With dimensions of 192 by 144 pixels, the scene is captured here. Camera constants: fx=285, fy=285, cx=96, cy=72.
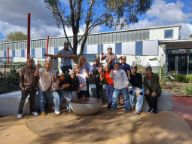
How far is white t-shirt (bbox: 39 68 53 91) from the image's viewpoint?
25.8 feet

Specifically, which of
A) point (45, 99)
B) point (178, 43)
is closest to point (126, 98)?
point (45, 99)

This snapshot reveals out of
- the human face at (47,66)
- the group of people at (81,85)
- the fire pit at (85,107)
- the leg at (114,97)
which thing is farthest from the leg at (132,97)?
the human face at (47,66)

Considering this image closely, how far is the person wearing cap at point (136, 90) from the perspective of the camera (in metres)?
7.62

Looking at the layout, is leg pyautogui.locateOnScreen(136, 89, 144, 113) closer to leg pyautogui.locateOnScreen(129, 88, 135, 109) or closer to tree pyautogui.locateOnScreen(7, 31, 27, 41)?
leg pyautogui.locateOnScreen(129, 88, 135, 109)

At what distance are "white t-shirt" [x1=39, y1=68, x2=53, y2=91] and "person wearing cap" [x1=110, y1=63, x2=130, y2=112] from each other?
5.66 ft

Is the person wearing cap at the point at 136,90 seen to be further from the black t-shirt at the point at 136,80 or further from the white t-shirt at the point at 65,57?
the white t-shirt at the point at 65,57

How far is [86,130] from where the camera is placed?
21.3 feet

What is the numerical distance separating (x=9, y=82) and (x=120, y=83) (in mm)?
4888

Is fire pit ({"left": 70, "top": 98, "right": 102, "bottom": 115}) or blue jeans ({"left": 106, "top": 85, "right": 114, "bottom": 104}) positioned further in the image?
blue jeans ({"left": 106, "top": 85, "right": 114, "bottom": 104})

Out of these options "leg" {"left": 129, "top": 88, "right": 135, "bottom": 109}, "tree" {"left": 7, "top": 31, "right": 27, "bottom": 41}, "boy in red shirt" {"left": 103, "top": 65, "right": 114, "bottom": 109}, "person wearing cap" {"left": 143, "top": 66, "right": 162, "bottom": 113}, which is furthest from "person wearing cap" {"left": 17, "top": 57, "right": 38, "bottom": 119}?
"tree" {"left": 7, "top": 31, "right": 27, "bottom": 41}

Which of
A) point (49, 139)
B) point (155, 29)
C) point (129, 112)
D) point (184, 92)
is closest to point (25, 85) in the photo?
point (49, 139)

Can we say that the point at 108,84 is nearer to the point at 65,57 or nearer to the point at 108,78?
the point at 108,78

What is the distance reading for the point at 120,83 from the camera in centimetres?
785

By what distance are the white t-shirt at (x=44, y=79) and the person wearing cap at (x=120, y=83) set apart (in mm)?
1725
